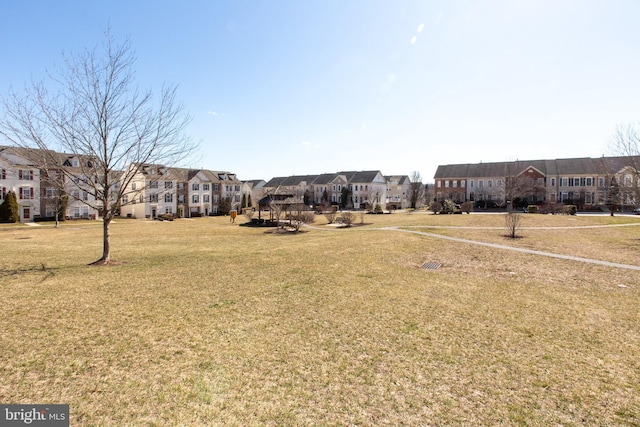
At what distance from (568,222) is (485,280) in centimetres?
2639

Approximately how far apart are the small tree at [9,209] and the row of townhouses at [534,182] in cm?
6930

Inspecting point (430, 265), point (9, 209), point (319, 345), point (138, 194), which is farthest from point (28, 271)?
point (9, 209)

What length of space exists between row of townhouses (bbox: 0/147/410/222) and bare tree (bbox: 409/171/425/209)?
201 cm

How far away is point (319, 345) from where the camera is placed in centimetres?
616

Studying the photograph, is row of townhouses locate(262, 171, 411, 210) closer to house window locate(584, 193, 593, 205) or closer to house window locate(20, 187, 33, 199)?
house window locate(584, 193, 593, 205)

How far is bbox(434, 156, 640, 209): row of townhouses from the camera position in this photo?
52.6m

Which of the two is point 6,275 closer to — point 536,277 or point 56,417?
point 56,417

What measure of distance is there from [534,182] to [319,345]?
65087 millimetres

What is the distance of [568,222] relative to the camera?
30.5 meters

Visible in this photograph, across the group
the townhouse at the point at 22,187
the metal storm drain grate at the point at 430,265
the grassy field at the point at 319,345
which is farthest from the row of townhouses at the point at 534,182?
the townhouse at the point at 22,187

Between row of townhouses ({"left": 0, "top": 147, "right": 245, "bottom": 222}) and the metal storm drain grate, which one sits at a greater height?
row of townhouses ({"left": 0, "top": 147, "right": 245, "bottom": 222})

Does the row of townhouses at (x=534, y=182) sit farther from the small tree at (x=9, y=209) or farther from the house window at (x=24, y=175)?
the house window at (x=24, y=175)

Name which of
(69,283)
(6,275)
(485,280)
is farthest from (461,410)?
(6,275)

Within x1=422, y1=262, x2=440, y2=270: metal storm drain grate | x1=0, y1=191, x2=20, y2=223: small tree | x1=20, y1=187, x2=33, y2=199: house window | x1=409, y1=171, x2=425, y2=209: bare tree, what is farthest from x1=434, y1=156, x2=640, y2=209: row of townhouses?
x1=20, y1=187, x2=33, y2=199: house window
